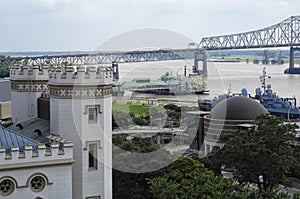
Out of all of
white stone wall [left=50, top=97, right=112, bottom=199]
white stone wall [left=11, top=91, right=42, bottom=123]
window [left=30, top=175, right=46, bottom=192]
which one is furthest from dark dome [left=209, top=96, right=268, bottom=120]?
window [left=30, top=175, right=46, bottom=192]

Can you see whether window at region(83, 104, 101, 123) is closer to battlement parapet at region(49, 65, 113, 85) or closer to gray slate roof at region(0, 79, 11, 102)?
battlement parapet at region(49, 65, 113, 85)

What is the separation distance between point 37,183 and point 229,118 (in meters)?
16.4

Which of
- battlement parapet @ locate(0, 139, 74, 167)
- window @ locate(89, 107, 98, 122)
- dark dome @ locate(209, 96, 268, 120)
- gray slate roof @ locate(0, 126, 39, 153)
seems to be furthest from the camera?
dark dome @ locate(209, 96, 268, 120)

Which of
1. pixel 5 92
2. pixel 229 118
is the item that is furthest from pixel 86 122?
pixel 5 92

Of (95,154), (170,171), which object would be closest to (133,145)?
(170,171)

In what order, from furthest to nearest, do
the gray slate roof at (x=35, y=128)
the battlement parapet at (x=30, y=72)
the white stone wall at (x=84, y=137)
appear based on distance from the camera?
1. the battlement parapet at (x=30, y=72)
2. the gray slate roof at (x=35, y=128)
3. the white stone wall at (x=84, y=137)

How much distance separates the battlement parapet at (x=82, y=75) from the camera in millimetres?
11203

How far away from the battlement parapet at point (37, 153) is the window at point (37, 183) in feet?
1.15

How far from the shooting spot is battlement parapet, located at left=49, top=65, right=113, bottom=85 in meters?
11.2

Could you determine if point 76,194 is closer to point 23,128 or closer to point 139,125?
point 23,128

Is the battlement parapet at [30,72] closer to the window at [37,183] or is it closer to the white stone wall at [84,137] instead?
the white stone wall at [84,137]

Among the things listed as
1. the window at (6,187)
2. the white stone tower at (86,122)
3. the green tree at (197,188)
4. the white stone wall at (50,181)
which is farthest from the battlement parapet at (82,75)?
the green tree at (197,188)

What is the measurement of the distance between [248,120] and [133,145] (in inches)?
334

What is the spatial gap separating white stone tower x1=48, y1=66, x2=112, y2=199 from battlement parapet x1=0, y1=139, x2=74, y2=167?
744 millimetres
